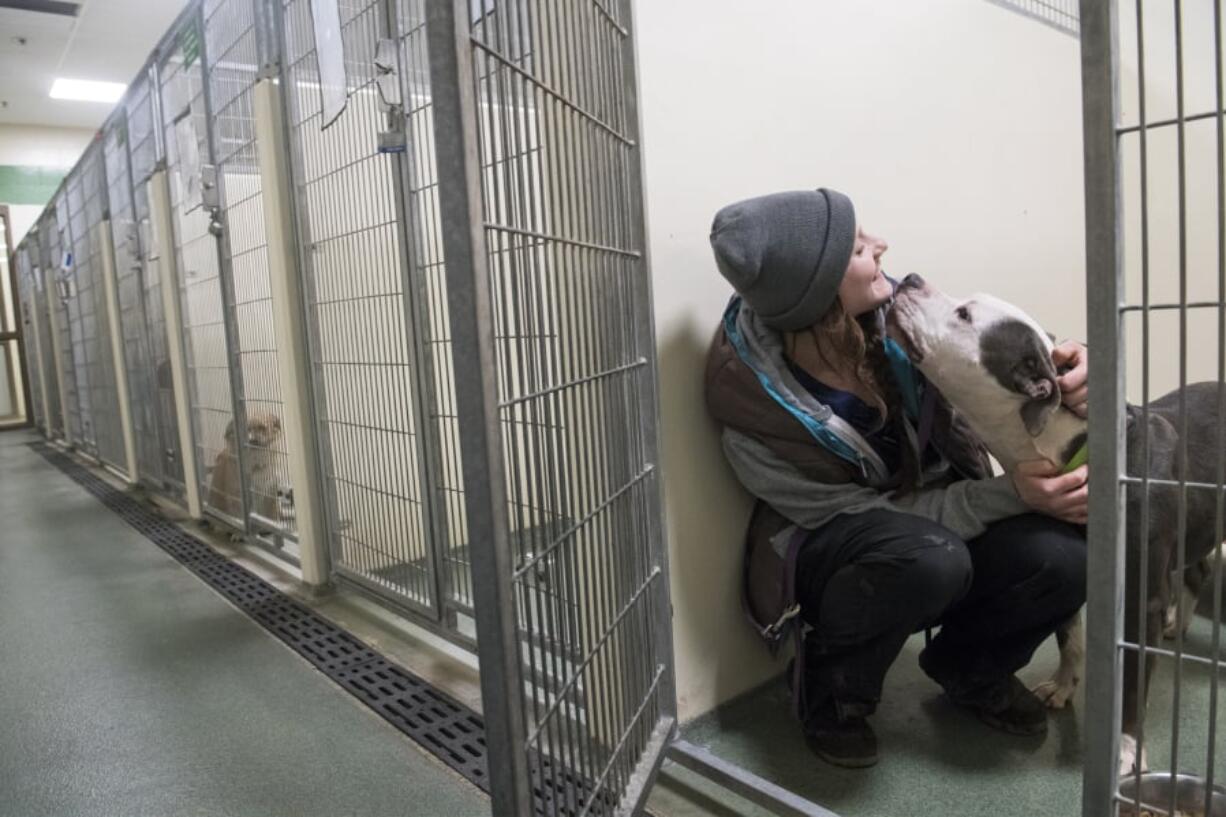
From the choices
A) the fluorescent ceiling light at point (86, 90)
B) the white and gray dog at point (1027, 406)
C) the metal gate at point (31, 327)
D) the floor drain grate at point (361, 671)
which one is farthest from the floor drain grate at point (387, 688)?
the fluorescent ceiling light at point (86, 90)

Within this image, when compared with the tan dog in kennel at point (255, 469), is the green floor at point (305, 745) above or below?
below

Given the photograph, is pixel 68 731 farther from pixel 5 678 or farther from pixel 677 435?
pixel 677 435

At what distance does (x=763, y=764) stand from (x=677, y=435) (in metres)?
0.66

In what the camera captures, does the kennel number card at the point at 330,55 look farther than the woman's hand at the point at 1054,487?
Yes

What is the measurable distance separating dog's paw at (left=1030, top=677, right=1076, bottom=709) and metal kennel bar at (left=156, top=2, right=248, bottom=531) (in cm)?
272

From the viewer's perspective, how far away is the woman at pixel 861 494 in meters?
1.40

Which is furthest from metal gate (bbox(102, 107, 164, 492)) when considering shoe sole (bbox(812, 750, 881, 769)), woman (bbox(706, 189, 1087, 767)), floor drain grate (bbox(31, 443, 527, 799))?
shoe sole (bbox(812, 750, 881, 769))

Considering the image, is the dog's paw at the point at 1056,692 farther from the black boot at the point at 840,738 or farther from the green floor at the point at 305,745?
the black boot at the point at 840,738

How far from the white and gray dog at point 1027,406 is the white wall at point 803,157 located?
47 cm

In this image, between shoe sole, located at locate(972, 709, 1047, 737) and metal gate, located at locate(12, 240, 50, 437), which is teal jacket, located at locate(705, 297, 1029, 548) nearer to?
shoe sole, located at locate(972, 709, 1047, 737)

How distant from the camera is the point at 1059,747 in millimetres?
1488

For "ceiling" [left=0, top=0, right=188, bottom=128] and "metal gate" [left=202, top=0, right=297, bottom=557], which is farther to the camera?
"ceiling" [left=0, top=0, right=188, bottom=128]

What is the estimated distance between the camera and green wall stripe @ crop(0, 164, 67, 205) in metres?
8.48

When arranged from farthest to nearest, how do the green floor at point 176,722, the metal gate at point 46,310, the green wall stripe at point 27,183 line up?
the green wall stripe at point 27,183
the metal gate at point 46,310
the green floor at point 176,722
